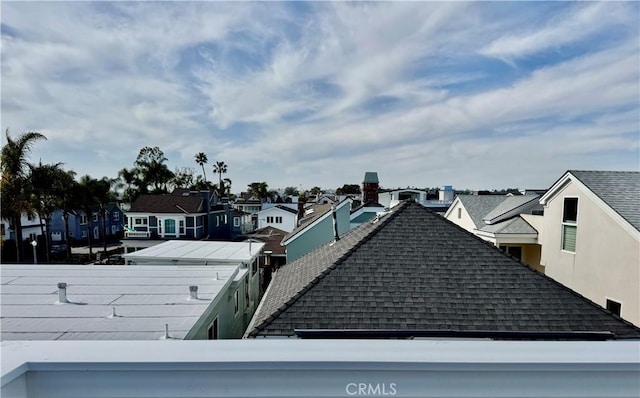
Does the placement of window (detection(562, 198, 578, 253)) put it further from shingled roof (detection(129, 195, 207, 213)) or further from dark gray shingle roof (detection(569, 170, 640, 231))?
shingled roof (detection(129, 195, 207, 213))

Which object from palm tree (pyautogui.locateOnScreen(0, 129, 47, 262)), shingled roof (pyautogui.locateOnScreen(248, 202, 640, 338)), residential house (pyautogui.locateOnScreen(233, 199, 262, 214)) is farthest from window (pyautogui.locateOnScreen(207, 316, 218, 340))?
residential house (pyautogui.locateOnScreen(233, 199, 262, 214))

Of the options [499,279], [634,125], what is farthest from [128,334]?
[634,125]

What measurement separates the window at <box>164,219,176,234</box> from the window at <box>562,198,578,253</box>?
24.6m

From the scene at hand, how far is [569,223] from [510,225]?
248 centimetres

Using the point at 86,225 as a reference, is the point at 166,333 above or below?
above

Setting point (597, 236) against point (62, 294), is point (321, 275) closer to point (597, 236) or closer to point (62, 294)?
point (62, 294)

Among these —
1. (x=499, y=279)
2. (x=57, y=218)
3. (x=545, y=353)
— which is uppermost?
(x=545, y=353)

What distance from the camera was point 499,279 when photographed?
18.1ft

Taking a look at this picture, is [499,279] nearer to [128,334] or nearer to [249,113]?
[128,334]

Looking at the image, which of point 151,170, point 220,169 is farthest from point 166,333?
point 220,169

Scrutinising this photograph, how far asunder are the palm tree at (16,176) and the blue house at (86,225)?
1281 cm

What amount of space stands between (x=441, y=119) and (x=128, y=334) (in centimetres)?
1126

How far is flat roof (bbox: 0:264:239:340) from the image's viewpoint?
4191mm

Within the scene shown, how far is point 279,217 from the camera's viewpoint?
32.6 meters
